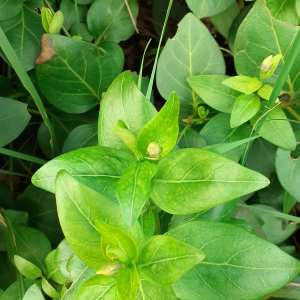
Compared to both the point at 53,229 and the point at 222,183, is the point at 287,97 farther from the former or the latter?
the point at 53,229

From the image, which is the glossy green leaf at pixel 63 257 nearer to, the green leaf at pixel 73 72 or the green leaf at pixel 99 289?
the green leaf at pixel 99 289

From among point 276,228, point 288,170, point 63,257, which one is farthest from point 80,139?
point 276,228

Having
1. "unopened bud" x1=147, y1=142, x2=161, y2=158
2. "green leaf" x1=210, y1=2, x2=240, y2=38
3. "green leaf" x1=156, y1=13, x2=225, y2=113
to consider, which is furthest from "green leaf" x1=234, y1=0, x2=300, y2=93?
"unopened bud" x1=147, y1=142, x2=161, y2=158

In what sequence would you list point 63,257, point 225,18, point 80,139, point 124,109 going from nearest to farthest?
point 124,109 → point 63,257 → point 80,139 → point 225,18

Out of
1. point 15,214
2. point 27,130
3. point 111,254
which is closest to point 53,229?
point 15,214

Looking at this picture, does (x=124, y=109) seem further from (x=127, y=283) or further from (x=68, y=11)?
(x=68, y=11)

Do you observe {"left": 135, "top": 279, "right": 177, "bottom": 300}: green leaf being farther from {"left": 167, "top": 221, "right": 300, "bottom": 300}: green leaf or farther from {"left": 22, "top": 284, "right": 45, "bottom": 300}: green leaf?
{"left": 22, "top": 284, "right": 45, "bottom": 300}: green leaf

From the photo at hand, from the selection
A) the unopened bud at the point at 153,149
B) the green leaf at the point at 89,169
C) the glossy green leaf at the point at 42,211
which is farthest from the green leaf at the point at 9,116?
the unopened bud at the point at 153,149
